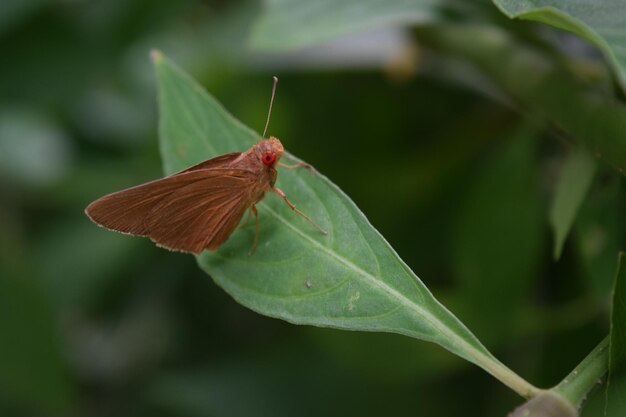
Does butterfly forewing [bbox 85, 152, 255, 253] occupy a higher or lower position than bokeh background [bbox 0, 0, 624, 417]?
higher

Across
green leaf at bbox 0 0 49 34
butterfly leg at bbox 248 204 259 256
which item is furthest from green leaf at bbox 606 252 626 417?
green leaf at bbox 0 0 49 34

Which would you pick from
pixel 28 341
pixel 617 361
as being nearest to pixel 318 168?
pixel 28 341

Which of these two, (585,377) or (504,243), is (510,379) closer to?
(585,377)

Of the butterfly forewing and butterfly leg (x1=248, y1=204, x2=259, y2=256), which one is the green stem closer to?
butterfly leg (x1=248, y1=204, x2=259, y2=256)

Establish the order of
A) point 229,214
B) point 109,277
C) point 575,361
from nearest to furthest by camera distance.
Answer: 1. point 229,214
2. point 575,361
3. point 109,277

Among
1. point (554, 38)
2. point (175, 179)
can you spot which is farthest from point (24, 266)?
point (554, 38)

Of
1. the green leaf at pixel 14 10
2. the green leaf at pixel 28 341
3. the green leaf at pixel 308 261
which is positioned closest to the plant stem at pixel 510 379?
the green leaf at pixel 308 261

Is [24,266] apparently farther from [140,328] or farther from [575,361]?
[575,361]
